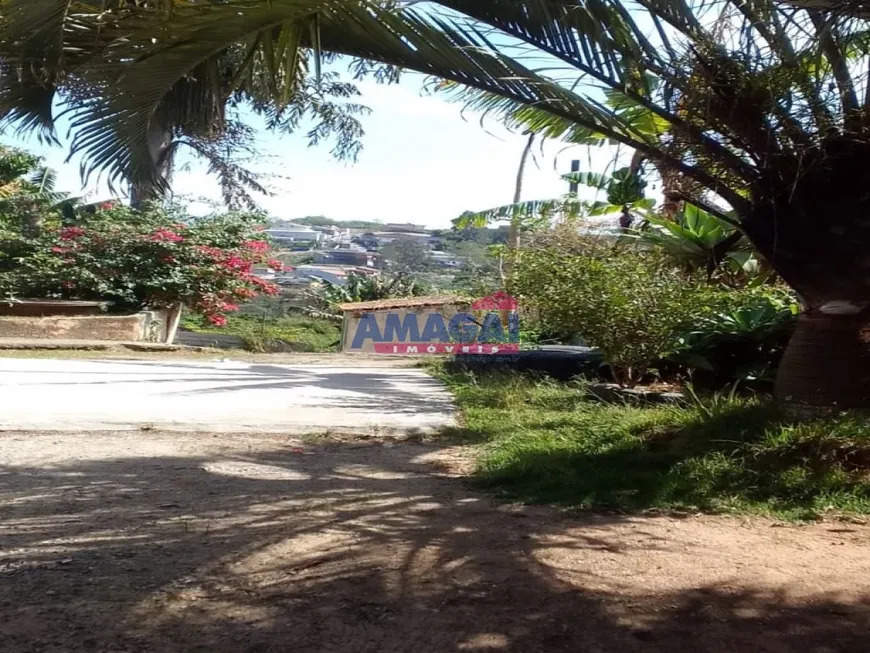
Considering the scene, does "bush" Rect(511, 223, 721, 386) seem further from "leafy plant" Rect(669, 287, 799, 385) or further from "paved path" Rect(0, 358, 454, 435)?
"paved path" Rect(0, 358, 454, 435)

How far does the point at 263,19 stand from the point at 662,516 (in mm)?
3443

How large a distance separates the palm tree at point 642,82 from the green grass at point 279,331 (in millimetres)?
11683

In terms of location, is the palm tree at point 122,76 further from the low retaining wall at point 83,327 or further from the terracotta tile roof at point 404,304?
the terracotta tile roof at point 404,304

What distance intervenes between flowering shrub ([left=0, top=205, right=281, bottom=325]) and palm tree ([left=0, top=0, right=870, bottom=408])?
1050 centimetres

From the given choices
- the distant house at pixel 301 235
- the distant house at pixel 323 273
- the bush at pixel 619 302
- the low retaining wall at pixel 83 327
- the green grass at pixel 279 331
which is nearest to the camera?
the bush at pixel 619 302

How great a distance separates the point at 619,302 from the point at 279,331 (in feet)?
47.8

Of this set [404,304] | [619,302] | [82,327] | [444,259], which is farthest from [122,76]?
[444,259]

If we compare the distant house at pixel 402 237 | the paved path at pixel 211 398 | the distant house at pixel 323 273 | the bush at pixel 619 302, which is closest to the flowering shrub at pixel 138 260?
the paved path at pixel 211 398

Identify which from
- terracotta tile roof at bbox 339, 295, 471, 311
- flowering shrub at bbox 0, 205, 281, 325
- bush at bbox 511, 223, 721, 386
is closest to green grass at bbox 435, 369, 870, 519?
bush at bbox 511, 223, 721, 386

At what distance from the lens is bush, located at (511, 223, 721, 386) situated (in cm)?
840

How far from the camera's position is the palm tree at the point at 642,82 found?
4.88 m

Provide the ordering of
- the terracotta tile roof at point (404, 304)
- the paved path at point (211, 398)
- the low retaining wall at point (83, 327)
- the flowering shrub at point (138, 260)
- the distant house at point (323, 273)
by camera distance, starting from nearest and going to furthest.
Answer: the paved path at point (211, 398) < the low retaining wall at point (83, 327) < the flowering shrub at point (138, 260) < the terracotta tile roof at point (404, 304) < the distant house at point (323, 273)

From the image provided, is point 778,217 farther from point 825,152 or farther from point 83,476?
point 83,476

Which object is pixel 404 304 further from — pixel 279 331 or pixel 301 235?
pixel 301 235
